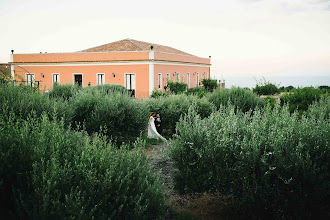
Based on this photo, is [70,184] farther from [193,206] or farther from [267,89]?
[267,89]

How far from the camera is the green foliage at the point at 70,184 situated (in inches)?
133

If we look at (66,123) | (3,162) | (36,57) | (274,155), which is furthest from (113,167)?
(36,57)

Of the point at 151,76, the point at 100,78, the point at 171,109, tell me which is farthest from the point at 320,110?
the point at 100,78

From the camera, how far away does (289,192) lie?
464 cm

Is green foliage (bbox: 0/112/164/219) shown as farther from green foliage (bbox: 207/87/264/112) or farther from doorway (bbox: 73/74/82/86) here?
doorway (bbox: 73/74/82/86)

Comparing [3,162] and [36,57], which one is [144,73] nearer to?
[36,57]

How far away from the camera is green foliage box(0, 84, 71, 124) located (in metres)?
7.11

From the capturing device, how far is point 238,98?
1264cm

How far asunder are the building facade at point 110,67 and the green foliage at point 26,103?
16.4 metres

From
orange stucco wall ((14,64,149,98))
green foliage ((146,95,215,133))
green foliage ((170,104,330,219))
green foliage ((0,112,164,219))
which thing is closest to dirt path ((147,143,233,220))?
green foliage ((170,104,330,219))

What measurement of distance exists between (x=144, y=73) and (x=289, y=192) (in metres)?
20.8

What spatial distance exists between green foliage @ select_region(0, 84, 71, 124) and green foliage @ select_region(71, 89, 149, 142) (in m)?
0.86

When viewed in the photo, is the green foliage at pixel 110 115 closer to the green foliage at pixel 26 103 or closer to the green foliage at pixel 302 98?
the green foliage at pixel 26 103

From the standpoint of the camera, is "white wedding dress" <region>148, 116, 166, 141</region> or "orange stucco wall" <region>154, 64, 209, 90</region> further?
"orange stucco wall" <region>154, 64, 209, 90</region>
